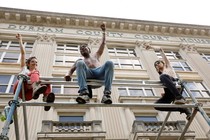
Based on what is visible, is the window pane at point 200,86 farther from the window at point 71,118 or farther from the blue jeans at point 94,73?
the blue jeans at point 94,73

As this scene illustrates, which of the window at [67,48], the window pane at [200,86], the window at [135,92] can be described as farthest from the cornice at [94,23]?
the window at [135,92]

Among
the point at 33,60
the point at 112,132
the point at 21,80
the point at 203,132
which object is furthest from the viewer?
the point at 203,132

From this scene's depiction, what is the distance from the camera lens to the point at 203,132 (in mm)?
12523

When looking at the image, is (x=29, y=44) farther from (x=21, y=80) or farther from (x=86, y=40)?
(x=21, y=80)

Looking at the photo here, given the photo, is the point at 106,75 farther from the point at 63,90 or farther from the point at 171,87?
the point at 63,90

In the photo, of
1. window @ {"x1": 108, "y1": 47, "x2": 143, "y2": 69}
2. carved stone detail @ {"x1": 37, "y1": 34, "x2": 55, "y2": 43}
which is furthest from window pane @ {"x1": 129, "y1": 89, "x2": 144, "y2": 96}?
carved stone detail @ {"x1": 37, "y1": 34, "x2": 55, "y2": 43}

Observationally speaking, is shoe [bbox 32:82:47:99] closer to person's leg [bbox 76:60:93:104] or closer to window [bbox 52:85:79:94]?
person's leg [bbox 76:60:93:104]

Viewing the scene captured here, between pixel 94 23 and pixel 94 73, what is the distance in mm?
17368

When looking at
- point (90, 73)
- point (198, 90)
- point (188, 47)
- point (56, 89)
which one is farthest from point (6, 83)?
point (188, 47)

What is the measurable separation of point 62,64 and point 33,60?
10.8 m

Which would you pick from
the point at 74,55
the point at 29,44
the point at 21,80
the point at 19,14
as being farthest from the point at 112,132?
the point at 19,14

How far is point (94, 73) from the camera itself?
577 centimetres

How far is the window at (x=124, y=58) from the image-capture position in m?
18.3

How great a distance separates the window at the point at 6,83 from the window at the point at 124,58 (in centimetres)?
775
